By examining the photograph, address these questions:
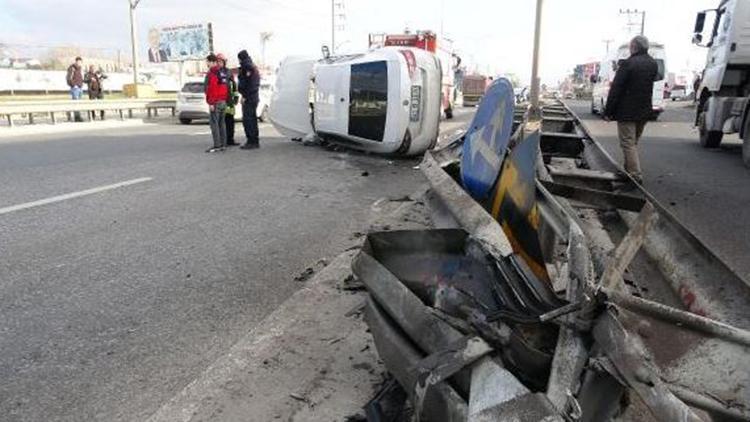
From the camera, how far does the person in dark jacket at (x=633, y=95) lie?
8.14m

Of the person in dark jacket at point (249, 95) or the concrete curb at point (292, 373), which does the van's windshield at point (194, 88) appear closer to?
the person in dark jacket at point (249, 95)

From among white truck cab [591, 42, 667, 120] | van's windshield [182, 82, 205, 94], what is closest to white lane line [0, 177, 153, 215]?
van's windshield [182, 82, 205, 94]

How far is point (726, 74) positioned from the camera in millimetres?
12109

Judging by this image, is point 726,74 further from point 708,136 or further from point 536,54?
point 536,54

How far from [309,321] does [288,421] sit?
3.30 feet

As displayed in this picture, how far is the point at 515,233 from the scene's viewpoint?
149 inches

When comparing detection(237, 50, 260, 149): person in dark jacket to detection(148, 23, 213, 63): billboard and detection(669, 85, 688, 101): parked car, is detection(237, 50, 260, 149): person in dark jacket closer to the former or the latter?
detection(148, 23, 213, 63): billboard

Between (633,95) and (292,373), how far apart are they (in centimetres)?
681

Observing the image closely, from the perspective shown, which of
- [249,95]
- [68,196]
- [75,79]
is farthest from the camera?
[75,79]

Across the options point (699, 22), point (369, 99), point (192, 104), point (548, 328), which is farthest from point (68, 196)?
point (192, 104)

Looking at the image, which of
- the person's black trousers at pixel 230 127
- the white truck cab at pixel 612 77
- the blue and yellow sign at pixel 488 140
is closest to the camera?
the blue and yellow sign at pixel 488 140

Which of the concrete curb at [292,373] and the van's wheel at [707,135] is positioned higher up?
the van's wheel at [707,135]

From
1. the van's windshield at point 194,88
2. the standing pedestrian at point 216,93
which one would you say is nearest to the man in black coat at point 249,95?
the standing pedestrian at point 216,93

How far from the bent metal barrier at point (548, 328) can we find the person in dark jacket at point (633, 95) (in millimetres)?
4954
